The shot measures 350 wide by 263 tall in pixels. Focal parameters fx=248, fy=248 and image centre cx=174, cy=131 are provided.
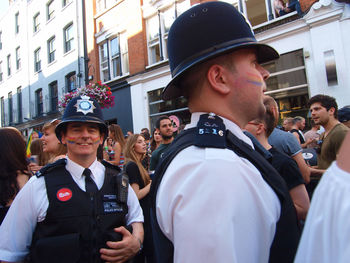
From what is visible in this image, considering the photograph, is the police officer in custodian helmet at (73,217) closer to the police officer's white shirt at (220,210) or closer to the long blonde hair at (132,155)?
the police officer's white shirt at (220,210)

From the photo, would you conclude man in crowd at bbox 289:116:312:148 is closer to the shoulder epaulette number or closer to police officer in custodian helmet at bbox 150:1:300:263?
police officer in custodian helmet at bbox 150:1:300:263

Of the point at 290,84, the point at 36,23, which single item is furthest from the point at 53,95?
the point at 290,84

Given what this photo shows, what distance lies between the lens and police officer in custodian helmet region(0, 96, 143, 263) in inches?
66.7

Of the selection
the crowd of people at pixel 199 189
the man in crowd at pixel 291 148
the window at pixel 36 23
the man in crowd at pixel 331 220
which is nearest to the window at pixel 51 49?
the window at pixel 36 23

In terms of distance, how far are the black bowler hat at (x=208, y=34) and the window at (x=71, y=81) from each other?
15452mm

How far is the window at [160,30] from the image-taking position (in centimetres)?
1069

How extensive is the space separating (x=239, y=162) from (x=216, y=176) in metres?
0.12

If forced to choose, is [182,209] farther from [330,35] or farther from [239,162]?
[330,35]

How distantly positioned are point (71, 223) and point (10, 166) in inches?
46.2

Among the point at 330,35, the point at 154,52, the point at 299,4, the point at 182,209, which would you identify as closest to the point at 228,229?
the point at 182,209

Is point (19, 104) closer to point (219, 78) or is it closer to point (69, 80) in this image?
point (69, 80)

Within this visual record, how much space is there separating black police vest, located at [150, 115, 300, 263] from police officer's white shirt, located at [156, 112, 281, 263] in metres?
0.05

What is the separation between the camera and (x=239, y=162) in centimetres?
91

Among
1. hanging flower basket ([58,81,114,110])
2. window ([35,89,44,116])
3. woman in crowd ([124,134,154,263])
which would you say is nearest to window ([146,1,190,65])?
hanging flower basket ([58,81,114,110])
